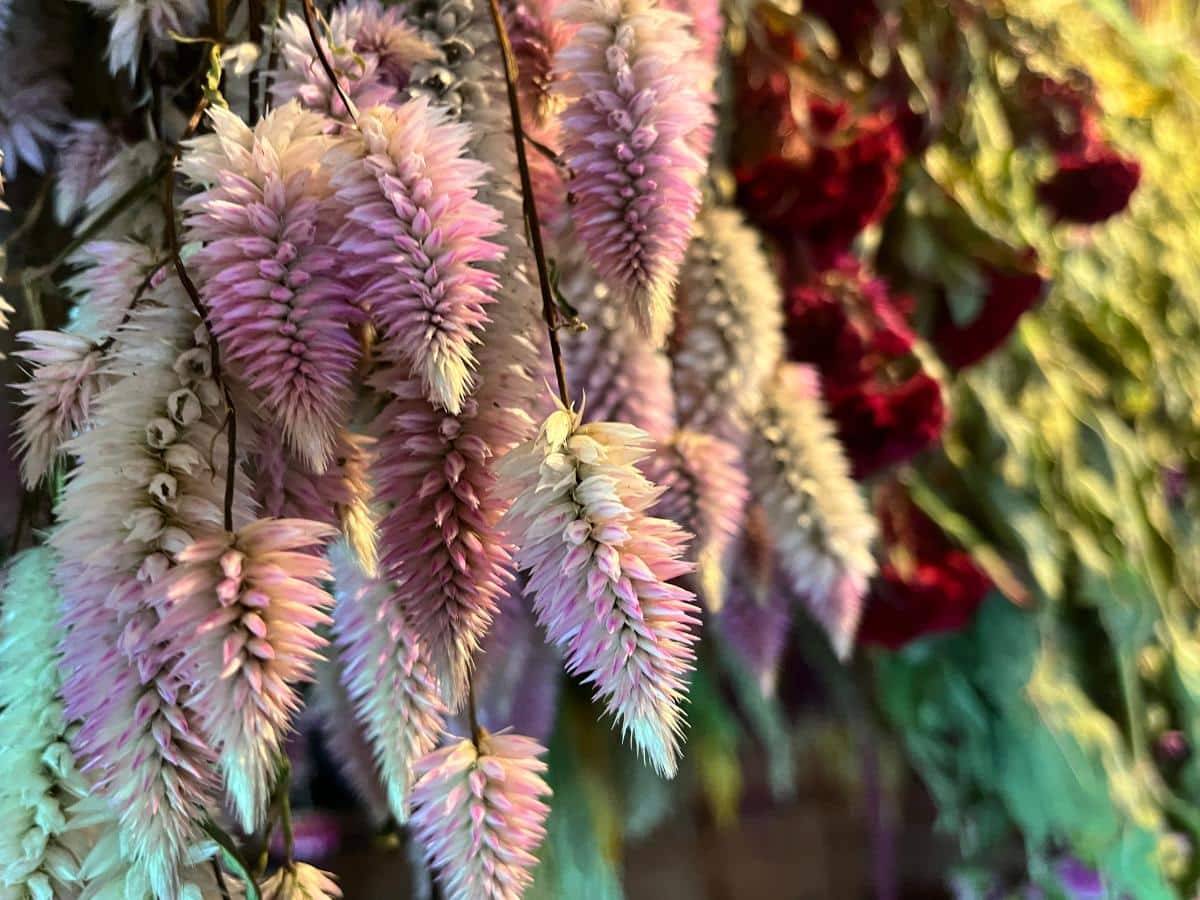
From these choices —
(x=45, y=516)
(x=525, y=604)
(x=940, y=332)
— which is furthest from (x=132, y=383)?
(x=940, y=332)

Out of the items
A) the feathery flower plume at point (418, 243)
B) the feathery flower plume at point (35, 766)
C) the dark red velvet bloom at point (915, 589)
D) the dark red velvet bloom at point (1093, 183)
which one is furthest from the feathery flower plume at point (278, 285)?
the dark red velvet bloom at point (1093, 183)

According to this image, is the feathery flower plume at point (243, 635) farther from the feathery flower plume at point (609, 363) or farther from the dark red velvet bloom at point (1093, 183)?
the dark red velvet bloom at point (1093, 183)

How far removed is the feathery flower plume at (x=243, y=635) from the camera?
217 millimetres

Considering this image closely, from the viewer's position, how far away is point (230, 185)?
0.83ft

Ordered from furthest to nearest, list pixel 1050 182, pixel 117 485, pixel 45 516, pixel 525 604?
pixel 1050 182, pixel 525 604, pixel 45 516, pixel 117 485

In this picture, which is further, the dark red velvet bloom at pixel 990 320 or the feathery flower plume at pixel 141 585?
the dark red velvet bloom at pixel 990 320

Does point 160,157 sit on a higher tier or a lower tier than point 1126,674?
higher

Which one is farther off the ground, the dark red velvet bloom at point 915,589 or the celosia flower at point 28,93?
the celosia flower at point 28,93

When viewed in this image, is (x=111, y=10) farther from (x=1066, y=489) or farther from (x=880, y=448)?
(x=1066, y=489)

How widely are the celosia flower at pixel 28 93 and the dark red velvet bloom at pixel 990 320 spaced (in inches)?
20.3

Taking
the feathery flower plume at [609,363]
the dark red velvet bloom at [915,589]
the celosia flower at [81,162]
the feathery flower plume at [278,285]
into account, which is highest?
the feathery flower plume at [278,285]

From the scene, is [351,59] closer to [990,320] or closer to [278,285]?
[278,285]

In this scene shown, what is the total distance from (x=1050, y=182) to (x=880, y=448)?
24 cm

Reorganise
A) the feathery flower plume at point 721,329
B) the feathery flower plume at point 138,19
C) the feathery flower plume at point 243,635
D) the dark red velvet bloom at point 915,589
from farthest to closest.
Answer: the dark red velvet bloom at point 915,589 < the feathery flower plume at point 721,329 < the feathery flower plume at point 138,19 < the feathery flower plume at point 243,635
